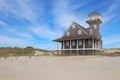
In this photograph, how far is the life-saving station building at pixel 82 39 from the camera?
2302 cm

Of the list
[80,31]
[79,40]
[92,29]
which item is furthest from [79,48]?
[92,29]

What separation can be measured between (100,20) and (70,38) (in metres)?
7.09

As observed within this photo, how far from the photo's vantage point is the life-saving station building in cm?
2302

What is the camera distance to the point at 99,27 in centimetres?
2653

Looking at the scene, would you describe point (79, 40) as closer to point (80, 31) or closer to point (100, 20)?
point (80, 31)

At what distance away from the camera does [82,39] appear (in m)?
23.8
